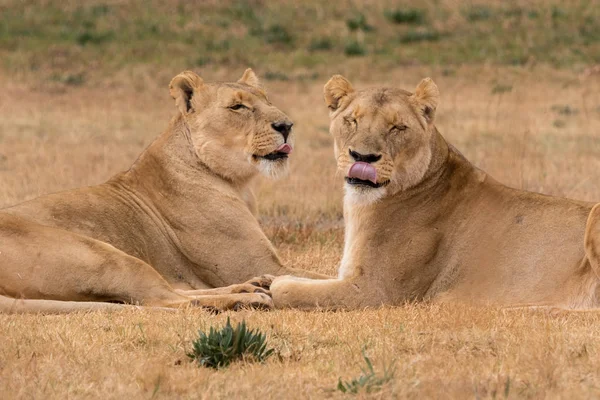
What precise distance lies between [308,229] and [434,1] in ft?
67.5

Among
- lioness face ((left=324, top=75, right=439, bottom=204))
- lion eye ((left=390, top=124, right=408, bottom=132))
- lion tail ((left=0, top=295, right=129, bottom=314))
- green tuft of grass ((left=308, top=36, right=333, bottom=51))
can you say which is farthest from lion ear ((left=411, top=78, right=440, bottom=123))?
green tuft of grass ((left=308, top=36, right=333, bottom=51))

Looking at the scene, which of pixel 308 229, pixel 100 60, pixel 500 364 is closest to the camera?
pixel 500 364

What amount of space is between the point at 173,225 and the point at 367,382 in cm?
319

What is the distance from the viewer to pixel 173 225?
7.74 metres

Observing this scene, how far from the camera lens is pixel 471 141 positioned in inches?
660

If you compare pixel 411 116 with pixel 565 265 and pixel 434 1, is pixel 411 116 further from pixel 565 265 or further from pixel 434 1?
pixel 434 1

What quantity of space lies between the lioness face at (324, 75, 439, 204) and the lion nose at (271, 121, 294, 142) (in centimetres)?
53

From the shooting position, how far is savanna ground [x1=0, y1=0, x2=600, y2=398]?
5113 millimetres

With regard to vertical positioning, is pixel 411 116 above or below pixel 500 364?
above

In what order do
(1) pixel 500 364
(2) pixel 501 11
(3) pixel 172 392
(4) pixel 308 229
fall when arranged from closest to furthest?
(3) pixel 172 392 → (1) pixel 500 364 → (4) pixel 308 229 → (2) pixel 501 11

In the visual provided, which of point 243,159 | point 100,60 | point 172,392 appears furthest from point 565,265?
point 100,60

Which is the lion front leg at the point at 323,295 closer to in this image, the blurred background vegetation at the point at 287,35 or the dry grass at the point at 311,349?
the dry grass at the point at 311,349

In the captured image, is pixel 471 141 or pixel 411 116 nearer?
pixel 411 116

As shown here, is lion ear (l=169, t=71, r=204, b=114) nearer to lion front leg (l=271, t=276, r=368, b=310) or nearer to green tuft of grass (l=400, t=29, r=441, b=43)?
lion front leg (l=271, t=276, r=368, b=310)
